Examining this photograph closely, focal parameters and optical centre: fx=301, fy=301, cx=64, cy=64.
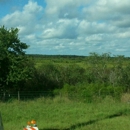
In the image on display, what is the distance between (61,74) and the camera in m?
37.7

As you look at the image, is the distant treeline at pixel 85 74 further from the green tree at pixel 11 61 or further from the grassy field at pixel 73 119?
the grassy field at pixel 73 119

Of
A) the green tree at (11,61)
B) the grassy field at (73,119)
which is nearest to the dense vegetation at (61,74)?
the green tree at (11,61)

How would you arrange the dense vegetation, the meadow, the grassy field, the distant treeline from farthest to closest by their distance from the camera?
the distant treeline, the dense vegetation, the meadow, the grassy field

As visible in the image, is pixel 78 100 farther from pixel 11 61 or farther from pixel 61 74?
pixel 61 74

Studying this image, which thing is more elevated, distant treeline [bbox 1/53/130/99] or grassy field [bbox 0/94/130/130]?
distant treeline [bbox 1/53/130/99]

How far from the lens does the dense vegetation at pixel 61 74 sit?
27.8 m

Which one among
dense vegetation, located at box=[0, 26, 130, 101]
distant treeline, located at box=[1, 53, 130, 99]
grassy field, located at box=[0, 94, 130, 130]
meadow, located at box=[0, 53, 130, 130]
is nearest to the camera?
grassy field, located at box=[0, 94, 130, 130]

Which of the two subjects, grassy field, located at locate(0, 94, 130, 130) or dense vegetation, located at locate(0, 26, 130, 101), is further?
dense vegetation, located at locate(0, 26, 130, 101)

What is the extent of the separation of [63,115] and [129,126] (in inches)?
174

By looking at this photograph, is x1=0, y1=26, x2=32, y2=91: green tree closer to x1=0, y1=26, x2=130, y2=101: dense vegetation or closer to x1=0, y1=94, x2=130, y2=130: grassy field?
x1=0, y1=26, x2=130, y2=101: dense vegetation

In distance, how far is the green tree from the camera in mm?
27812

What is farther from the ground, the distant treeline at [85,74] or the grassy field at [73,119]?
the distant treeline at [85,74]

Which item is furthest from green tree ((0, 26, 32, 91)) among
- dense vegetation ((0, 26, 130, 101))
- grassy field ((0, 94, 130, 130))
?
grassy field ((0, 94, 130, 130))

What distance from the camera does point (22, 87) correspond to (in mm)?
32750
